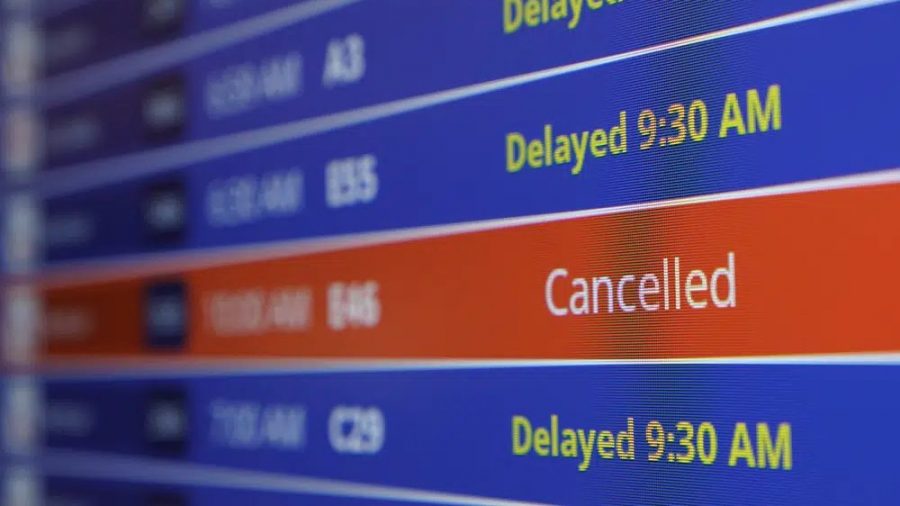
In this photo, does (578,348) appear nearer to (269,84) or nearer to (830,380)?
(830,380)

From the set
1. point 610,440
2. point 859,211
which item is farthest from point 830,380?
point 610,440

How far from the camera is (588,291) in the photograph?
3.83ft

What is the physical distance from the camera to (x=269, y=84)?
1564mm

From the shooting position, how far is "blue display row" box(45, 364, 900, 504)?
0.97 meters

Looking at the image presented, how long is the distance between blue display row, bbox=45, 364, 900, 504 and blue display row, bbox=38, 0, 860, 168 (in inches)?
10.2

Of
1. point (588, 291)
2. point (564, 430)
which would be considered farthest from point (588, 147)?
point (564, 430)

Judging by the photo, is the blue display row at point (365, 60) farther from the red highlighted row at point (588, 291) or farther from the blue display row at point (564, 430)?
the blue display row at point (564, 430)

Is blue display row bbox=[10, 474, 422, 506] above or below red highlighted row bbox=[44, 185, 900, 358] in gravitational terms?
below

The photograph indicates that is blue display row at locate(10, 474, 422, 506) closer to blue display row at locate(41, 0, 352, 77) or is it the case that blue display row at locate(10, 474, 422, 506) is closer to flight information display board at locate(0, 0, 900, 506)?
flight information display board at locate(0, 0, 900, 506)

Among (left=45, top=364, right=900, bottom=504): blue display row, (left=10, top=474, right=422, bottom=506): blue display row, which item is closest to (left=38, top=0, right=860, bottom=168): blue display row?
(left=45, top=364, right=900, bottom=504): blue display row

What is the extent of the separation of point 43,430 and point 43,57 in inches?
21.4

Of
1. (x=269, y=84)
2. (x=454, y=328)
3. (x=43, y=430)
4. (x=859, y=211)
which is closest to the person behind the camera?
(x=859, y=211)

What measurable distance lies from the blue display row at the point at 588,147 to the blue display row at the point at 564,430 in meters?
0.15

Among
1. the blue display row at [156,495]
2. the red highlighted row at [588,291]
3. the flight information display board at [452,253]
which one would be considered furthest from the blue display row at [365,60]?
the blue display row at [156,495]
